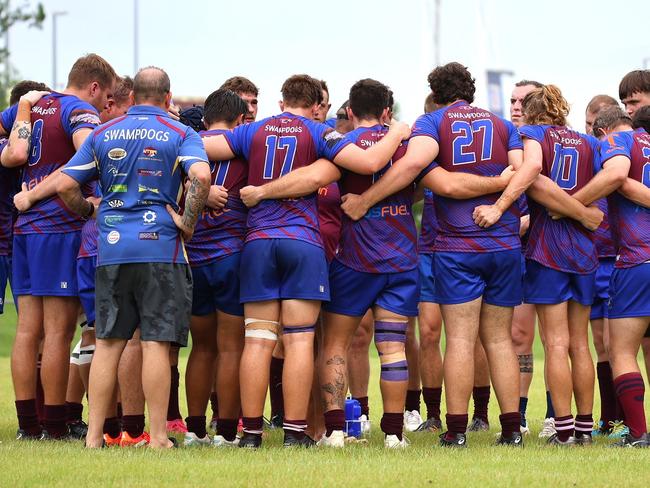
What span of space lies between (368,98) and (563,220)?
188 centimetres

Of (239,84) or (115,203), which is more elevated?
→ (239,84)

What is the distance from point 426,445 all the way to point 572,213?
221cm

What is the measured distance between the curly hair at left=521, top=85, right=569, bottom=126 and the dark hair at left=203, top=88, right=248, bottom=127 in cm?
239

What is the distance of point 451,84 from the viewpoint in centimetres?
925

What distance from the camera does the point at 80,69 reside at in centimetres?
977

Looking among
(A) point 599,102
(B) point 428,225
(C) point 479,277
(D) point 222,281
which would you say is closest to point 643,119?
(A) point 599,102

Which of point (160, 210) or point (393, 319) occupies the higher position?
point (160, 210)

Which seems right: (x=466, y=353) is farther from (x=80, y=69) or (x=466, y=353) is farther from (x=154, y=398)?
(x=80, y=69)

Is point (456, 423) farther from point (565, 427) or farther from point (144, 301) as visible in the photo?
point (144, 301)

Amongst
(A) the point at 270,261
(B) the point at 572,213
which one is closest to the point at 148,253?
(A) the point at 270,261

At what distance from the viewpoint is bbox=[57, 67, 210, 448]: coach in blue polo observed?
8.39 metres

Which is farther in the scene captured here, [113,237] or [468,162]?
[468,162]

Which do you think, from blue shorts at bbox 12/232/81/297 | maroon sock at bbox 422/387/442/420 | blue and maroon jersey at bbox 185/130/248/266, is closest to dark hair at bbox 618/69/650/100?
maroon sock at bbox 422/387/442/420

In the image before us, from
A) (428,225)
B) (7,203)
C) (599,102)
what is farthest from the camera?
(428,225)
